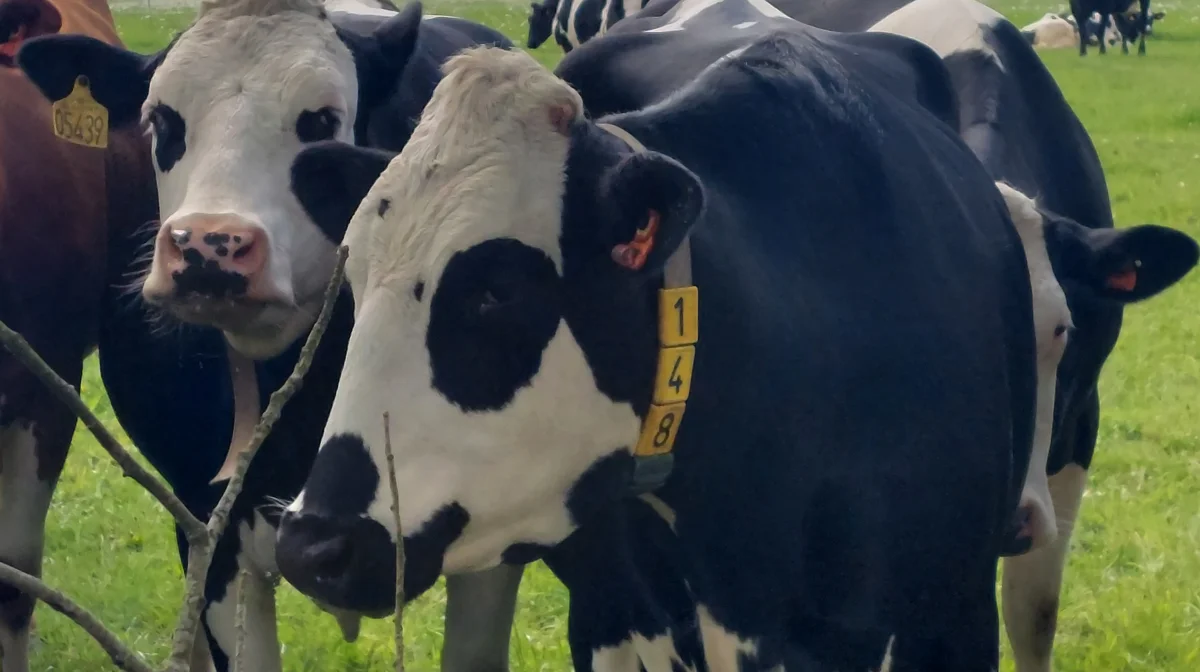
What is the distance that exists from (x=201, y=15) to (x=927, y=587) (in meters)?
1.83

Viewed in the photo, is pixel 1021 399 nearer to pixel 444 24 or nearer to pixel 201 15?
pixel 201 15

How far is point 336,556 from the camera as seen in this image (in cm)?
182

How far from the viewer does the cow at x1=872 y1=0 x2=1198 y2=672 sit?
11.3 feet

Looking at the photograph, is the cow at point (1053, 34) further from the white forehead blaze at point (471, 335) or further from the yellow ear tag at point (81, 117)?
the white forehead blaze at point (471, 335)

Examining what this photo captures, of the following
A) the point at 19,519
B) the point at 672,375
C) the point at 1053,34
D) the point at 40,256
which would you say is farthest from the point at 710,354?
the point at 1053,34

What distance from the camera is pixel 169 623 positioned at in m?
4.31

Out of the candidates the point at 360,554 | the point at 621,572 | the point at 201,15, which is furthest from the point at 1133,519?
the point at 360,554

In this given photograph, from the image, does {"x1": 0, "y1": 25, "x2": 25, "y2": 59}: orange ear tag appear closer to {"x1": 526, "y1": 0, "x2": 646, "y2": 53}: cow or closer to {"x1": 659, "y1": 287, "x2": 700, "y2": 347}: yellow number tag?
{"x1": 659, "y1": 287, "x2": 700, "y2": 347}: yellow number tag

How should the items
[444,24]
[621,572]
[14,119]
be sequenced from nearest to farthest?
[621,572]
[14,119]
[444,24]

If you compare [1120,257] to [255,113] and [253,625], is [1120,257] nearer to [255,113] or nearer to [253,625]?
[255,113]

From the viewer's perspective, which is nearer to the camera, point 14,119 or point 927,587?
point 927,587

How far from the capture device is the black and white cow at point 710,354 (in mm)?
1889

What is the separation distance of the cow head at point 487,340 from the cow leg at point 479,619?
1532mm

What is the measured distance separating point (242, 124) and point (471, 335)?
115 centimetres
